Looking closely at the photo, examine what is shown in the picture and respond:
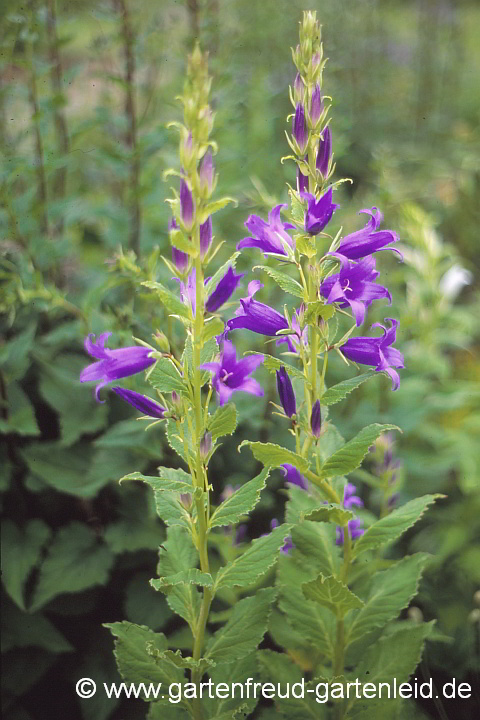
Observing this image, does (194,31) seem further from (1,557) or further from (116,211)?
(1,557)

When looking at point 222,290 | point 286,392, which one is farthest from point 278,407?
point 222,290

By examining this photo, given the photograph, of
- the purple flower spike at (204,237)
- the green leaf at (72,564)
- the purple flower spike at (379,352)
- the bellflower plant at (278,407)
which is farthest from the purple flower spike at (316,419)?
the green leaf at (72,564)

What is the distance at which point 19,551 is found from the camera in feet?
6.86

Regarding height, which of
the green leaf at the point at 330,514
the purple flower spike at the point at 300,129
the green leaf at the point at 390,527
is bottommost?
the green leaf at the point at 390,527

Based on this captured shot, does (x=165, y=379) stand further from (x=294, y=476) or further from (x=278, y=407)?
(x=294, y=476)

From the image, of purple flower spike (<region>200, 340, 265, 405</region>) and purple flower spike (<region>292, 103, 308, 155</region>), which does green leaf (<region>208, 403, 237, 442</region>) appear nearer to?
purple flower spike (<region>200, 340, 265, 405</region>)

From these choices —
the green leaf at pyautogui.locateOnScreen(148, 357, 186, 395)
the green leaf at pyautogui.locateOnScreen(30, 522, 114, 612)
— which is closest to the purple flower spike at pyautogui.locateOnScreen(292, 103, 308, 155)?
the green leaf at pyautogui.locateOnScreen(148, 357, 186, 395)

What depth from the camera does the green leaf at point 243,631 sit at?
54.0 inches

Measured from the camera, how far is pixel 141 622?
2043 mm

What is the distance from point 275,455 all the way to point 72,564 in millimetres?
1148

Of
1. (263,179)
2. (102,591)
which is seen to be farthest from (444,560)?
(263,179)

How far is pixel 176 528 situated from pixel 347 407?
4.62 feet

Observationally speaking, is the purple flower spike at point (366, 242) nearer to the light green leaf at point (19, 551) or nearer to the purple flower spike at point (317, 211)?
the purple flower spike at point (317, 211)

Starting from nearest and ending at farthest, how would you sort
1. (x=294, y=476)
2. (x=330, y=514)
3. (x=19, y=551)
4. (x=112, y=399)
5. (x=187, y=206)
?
(x=187, y=206)
(x=330, y=514)
(x=294, y=476)
(x=19, y=551)
(x=112, y=399)
